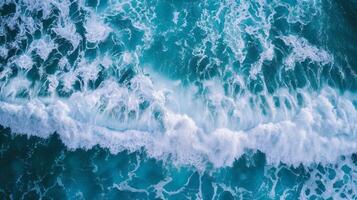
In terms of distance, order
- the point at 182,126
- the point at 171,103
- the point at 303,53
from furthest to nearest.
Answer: the point at 303,53 < the point at 171,103 < the point at 182,126

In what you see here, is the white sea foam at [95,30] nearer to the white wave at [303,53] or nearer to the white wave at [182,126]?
the white wave at [182,126]

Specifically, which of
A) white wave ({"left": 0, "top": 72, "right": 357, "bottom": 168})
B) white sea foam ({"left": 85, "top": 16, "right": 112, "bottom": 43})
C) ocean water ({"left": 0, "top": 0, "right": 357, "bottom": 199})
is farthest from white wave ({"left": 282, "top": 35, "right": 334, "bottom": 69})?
white sea foam ({"left": 85, "top": 16, "right": 112, "bottom": 43})

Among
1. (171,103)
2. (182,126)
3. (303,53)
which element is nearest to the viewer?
(182,126)

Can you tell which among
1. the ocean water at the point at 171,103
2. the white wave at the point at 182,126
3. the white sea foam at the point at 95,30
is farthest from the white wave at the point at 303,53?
the white sea foam at the point at 95,30

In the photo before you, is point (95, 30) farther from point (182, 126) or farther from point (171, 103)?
point (182, 126)

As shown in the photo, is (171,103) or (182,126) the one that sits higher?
(171,103)

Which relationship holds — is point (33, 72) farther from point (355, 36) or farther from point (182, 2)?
point (355, 36)

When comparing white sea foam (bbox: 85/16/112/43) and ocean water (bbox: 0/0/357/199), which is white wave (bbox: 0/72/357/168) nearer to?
ocean water (bbox: 0/0/357/199)

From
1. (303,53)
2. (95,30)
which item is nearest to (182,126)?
(95,30)
